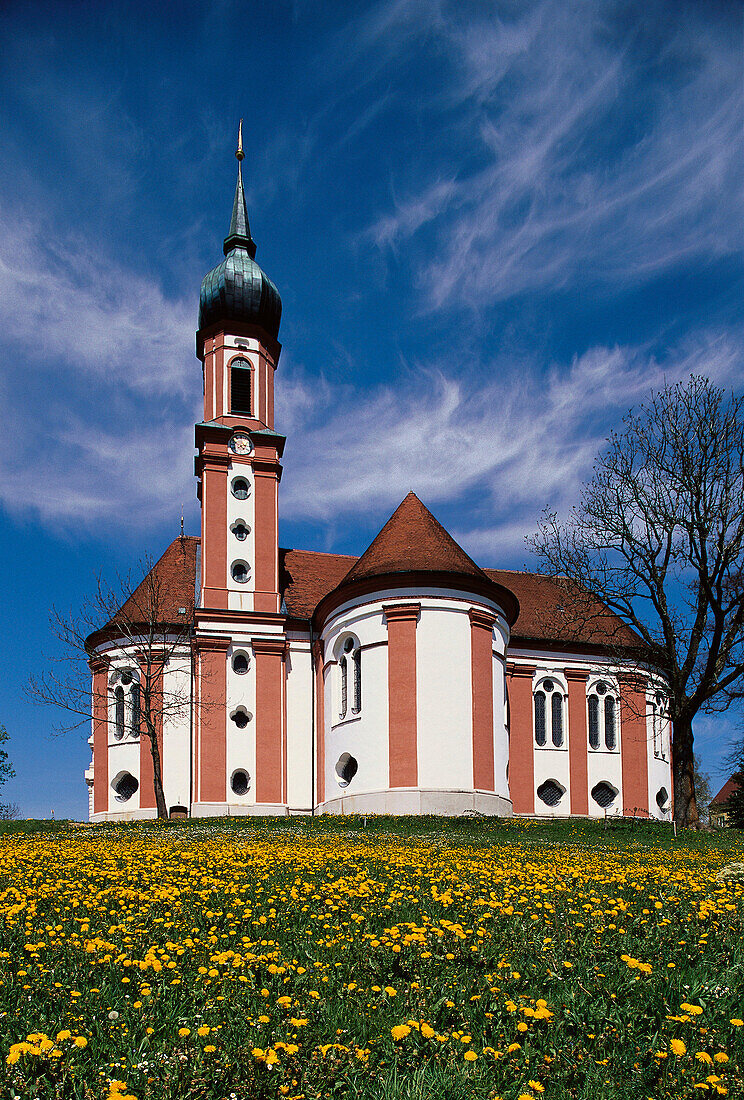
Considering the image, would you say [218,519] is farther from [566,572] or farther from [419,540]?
[566,572]

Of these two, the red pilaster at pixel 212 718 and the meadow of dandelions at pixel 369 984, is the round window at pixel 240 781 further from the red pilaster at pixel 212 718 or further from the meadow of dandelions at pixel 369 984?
the meadow of dandelions at pixel 369 984

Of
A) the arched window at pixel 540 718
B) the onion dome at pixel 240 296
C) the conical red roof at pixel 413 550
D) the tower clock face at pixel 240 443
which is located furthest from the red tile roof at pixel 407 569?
the onion dome at pixel 240 296

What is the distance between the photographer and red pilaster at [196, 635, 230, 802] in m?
33.2

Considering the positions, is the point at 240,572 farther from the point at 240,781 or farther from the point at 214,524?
the point at 240,781

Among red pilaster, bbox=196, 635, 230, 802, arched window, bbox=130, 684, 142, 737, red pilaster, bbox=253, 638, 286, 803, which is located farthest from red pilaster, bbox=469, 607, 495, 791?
arched window, bbox=130, 684, 142, 737

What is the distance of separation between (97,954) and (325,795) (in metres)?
27.8

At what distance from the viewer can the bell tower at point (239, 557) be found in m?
33.8

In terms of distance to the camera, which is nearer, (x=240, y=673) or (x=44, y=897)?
(x=44, y=897)

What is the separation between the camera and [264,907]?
25.7 feet

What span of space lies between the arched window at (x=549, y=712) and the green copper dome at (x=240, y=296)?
1897 centimetres

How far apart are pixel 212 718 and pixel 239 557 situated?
6422mm

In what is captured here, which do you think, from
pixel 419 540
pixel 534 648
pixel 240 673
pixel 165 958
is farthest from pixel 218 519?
pixel 165 958

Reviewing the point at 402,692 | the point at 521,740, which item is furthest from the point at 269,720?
the point at 521,740

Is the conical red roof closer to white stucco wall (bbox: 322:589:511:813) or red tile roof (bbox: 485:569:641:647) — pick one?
white stucco wall (bbox: 322:589:511:813)
